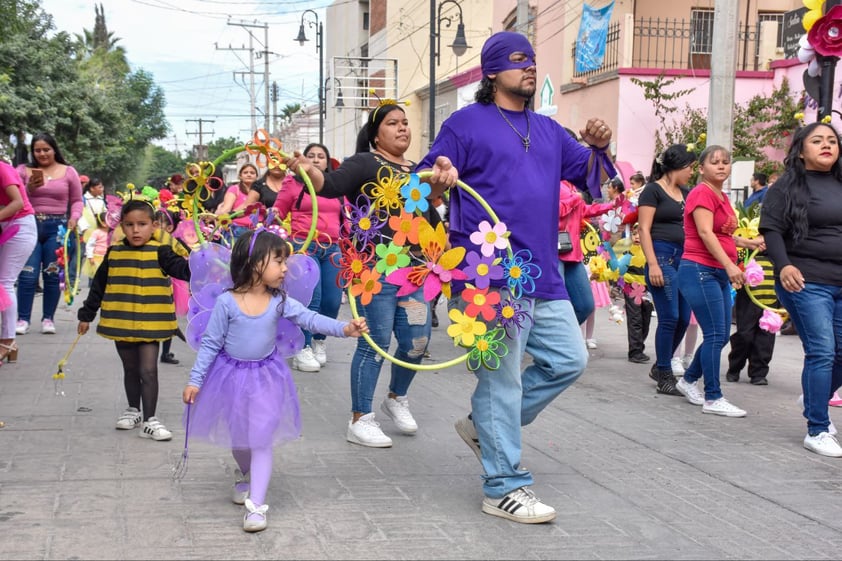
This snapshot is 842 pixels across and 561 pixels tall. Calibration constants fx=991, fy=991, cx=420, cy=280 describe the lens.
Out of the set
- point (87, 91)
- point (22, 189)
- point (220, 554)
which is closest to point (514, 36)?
point (220, 554)

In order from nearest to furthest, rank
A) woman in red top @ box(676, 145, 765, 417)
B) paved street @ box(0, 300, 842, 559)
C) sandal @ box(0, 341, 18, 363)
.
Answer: paved street @ box(0, 300, 842, 559) → woman in red top @ box(676, 145, 765, 417) → sandal @ box(0, 341, 18, 363)

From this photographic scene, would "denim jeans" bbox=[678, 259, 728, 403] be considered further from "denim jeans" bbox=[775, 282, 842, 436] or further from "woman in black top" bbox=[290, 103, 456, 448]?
"woman in black top" bbox=[290, 103, 456, 448]

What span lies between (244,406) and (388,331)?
62.6 inches

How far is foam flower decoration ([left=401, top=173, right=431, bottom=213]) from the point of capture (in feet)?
14.5

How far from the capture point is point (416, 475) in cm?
524

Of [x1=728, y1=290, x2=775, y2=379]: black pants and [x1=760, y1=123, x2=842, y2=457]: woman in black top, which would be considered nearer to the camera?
[x1=760, y1=123, x2=842, y2=457]: woman in black top

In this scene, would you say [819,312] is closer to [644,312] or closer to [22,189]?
[644,312]

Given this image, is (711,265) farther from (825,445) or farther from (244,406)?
(244,406)

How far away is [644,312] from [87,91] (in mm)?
28476

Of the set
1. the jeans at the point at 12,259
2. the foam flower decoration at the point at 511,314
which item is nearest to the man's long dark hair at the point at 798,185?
the foam flower decoration at the point at 511,314

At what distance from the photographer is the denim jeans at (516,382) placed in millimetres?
4523

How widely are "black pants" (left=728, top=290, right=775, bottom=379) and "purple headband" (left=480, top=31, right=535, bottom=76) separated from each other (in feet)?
15.8

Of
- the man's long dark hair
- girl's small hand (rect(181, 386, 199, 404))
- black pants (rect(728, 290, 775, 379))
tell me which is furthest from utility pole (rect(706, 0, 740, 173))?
girl's small hand (rect(181, 386, 199, 404))

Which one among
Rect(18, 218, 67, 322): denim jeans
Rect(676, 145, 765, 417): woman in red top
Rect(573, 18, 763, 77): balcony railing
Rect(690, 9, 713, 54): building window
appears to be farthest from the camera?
Rect(690, 9, 713, 54): building window
